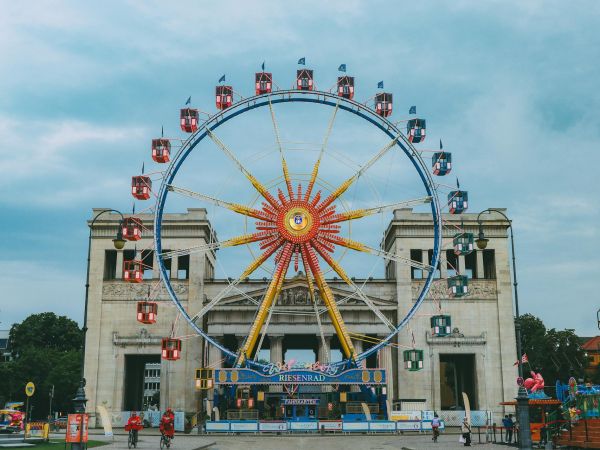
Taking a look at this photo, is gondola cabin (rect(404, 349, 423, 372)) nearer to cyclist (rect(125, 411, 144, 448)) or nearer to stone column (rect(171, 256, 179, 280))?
cyclist (rect(125, 411, 144, 448))

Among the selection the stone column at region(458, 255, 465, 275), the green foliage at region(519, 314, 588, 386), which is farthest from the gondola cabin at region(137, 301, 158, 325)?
the green foliage at region(519, 314, 588, 386)

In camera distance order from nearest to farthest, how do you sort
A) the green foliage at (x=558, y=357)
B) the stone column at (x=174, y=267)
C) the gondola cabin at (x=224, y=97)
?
1. the gondola cabin at (x=224, y=97)
2. the stone column at (x=174, y=267)
3. the green foliage at (x=558, y=357)

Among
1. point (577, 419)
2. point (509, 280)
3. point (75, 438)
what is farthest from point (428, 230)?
point (75, 438)

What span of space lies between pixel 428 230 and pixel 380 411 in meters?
29.6

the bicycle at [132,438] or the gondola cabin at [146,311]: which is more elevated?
the gondola cabin at [146,311]

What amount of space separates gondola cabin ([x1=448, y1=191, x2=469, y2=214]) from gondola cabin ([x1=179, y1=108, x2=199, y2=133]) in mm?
22202

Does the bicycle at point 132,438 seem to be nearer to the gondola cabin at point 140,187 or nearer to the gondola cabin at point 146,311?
the gondola cabin at point 146,311

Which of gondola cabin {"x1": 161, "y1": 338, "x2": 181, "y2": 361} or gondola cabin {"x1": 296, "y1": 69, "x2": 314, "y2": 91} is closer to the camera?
gondola cabin {"x1": 161, "y1": 338, "x2": 181, "y2": 361}

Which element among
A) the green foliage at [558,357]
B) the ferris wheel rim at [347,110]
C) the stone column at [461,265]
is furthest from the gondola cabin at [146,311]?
the green foliage at [558,357]

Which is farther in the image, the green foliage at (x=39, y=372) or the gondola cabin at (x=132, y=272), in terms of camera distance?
the green foliage at (x=39, y=372)

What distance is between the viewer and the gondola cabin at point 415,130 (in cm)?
6194

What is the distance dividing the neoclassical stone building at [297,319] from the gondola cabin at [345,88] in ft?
93.7

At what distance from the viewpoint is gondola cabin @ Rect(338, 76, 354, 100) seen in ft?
206

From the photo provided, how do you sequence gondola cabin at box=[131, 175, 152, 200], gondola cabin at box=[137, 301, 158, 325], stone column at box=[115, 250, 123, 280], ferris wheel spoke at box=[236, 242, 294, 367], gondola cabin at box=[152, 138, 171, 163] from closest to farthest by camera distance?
gondola cabin at box=[137, 301, 158, 325]
gondola cabin at box=[131, 175, 152, 200]
gondola cabin at box=[152, 138, 171, 163]
ferris wheel spoke at box=[236, 242, 294, 367]
stone column at box=[115, 250, 123, 280]
